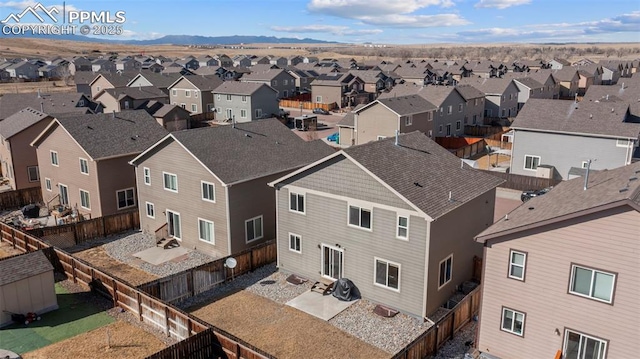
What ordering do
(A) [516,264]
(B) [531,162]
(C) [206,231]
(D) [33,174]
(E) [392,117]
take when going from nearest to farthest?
(A) [516,264] → (C) [206,231] → (D) [33,174] → (B) [531,162] → (E) [392,117]

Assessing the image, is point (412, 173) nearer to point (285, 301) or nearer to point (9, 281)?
point (285, 301)

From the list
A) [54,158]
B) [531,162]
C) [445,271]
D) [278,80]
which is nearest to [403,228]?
[445,271]

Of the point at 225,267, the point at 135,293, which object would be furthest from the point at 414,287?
the point at 135,293

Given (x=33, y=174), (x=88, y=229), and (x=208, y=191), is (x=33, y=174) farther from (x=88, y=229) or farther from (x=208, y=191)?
(x=208, y=191)

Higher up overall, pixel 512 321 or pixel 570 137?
pixel 570 137

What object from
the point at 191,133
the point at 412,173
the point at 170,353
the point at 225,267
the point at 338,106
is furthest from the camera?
the point at 338,106

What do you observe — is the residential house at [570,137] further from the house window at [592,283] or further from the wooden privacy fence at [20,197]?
the wooden privacy fence at [20,197]
